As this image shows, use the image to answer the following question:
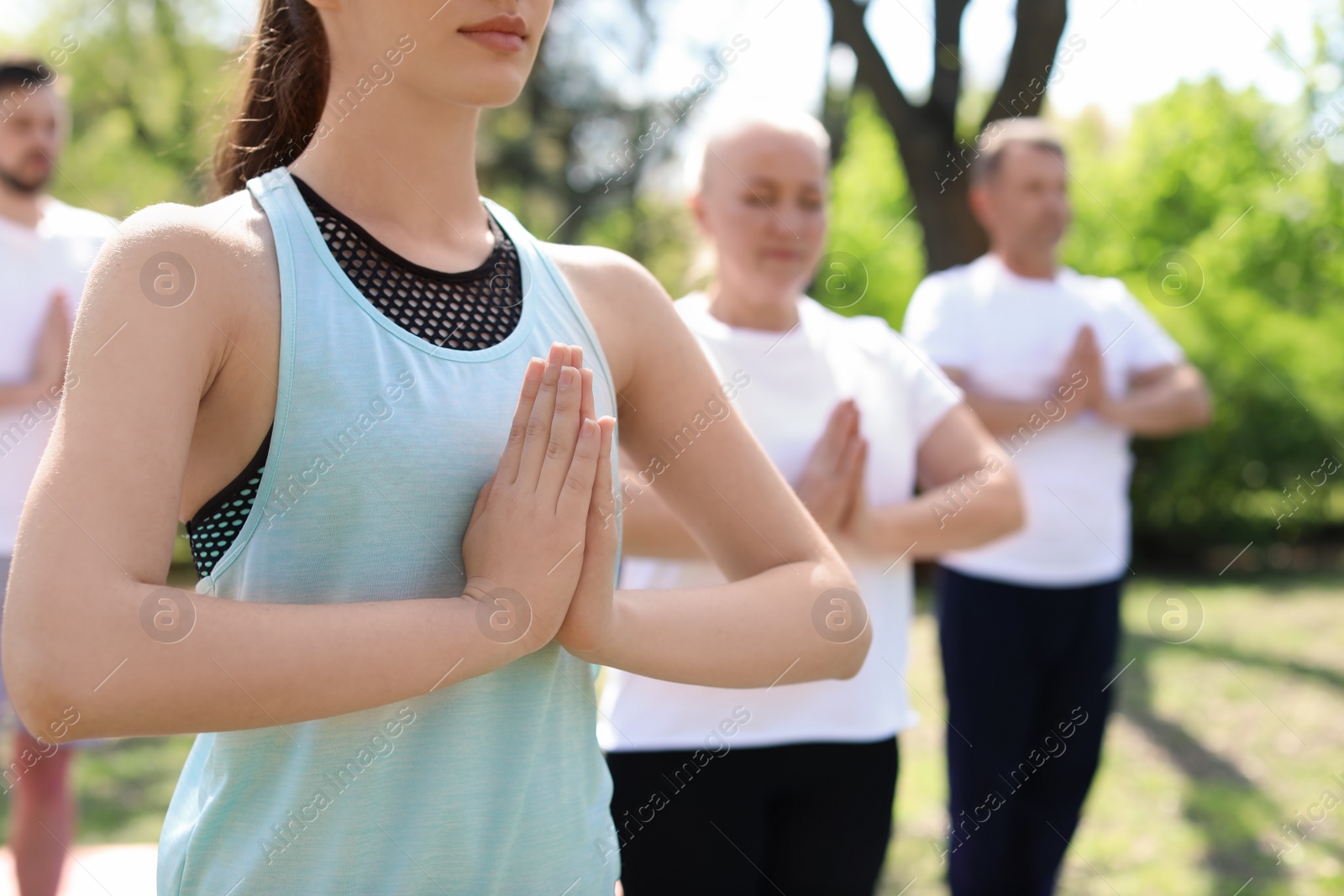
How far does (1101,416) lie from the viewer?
3662mm

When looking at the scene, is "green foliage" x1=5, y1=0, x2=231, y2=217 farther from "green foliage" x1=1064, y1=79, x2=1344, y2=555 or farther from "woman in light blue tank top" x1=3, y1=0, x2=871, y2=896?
"woman in light blue tank top" x1=3, y1=0, x2=871, y2=896

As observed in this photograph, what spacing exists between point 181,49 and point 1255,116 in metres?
15.6

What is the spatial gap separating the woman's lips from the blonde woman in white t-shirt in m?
1.13

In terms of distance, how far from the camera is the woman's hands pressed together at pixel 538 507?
44.6 inches

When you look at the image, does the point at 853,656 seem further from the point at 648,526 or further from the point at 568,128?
the point at 568,128

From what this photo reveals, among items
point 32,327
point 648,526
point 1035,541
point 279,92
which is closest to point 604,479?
point 279,92

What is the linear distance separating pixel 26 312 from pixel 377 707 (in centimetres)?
280

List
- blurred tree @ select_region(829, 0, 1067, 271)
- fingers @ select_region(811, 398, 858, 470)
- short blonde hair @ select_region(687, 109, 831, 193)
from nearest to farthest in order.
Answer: fingers @ select_region(811, 398, 858, 470), short blonde hair @ select_region(687, 109, 831, 193), blurred tree @ select_region(829, 0, 1067, 271)

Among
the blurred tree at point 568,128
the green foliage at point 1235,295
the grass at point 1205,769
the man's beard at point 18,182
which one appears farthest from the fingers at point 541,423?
the blurred tree at point 568,128

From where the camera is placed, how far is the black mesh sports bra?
114cm

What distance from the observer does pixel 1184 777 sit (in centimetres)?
541

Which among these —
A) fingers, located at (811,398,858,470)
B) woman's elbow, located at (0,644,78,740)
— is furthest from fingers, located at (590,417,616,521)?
fingers, located at (811,398,858,470)

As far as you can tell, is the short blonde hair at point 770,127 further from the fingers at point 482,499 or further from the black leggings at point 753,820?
the fingers at point 482,499

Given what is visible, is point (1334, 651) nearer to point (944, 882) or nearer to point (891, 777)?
point (944, 882)
